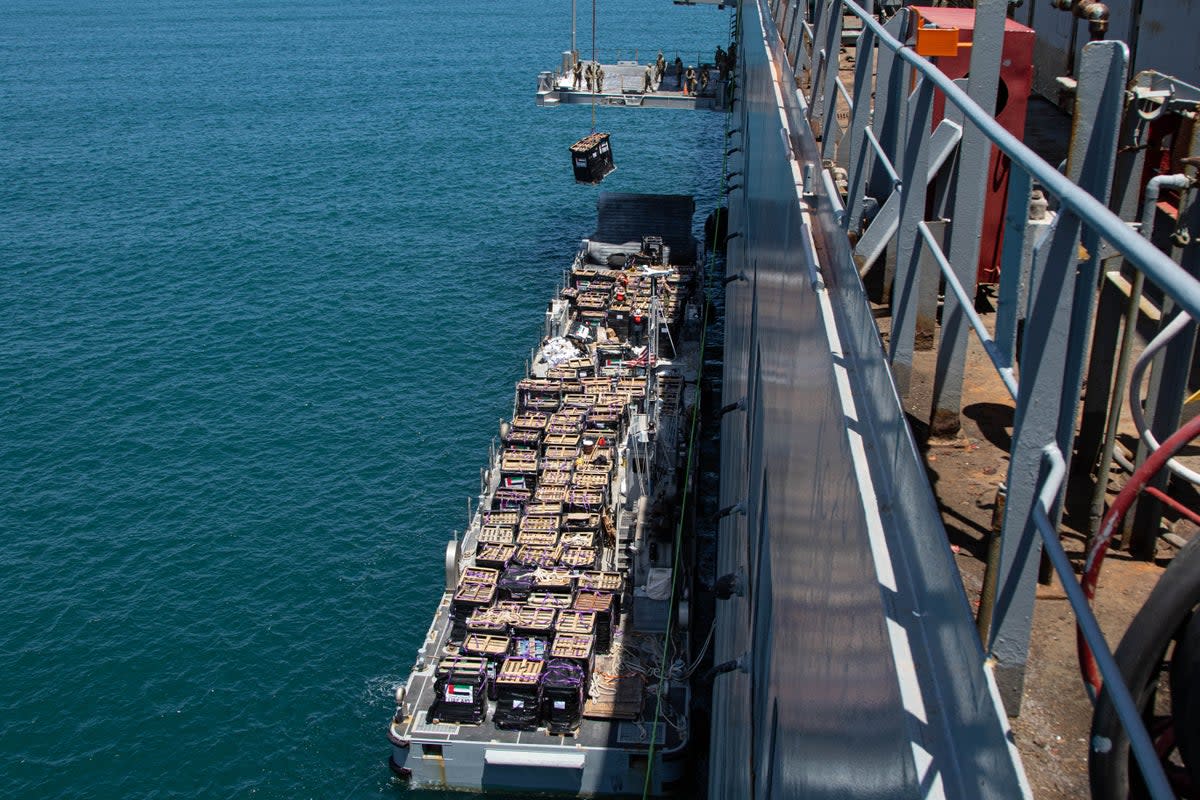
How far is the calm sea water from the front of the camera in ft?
83.5

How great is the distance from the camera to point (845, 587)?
12.6 feet

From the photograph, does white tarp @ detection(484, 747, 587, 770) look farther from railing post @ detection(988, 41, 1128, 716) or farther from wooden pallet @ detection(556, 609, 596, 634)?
railing post @ detection(988, 41, 1128, 716)

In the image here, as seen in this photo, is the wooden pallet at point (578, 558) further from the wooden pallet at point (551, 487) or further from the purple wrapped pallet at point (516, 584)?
the wooden pallet at point (551, 487)

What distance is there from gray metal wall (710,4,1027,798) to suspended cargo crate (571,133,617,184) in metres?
44.2

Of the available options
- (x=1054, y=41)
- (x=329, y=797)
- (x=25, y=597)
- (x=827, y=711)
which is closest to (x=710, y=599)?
(x=329, y=797)

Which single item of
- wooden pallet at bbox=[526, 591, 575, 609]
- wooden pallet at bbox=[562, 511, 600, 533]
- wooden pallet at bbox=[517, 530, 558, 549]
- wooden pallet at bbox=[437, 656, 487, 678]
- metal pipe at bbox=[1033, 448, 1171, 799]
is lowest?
wooden pallet at bbox=[437, 656, 487, 678]

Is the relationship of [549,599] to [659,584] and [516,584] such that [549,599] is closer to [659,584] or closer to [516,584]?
[516,584]

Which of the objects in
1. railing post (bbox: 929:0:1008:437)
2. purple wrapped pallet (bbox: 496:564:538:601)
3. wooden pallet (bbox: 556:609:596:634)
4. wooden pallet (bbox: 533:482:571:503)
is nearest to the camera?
railing post (bbox: 929:0:1008:437)

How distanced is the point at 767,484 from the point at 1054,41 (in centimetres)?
1017

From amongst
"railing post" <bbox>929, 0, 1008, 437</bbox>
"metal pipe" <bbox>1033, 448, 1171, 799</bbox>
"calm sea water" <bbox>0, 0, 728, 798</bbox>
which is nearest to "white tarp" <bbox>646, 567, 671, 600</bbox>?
"calm sea water" <bbox>0, 0, 728, 798</bbox>

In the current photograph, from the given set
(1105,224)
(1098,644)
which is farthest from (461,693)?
(1105,224)

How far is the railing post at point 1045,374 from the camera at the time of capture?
253cm

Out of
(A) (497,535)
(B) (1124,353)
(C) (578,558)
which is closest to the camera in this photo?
(B) (1124,353)

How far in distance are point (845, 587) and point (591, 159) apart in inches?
1991
